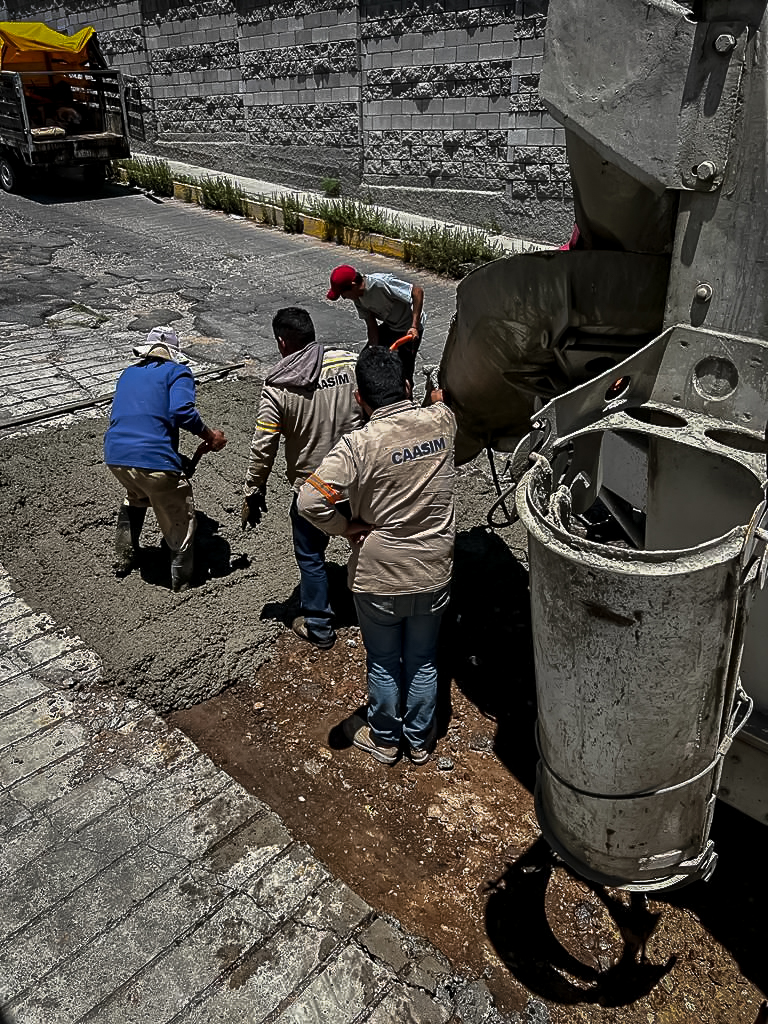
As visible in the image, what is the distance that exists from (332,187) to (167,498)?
35.3 ft

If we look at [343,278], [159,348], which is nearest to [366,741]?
[159,348]

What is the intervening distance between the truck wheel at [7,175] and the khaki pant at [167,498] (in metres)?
12.0

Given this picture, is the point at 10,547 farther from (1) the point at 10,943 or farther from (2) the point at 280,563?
(1) the point at 10,943

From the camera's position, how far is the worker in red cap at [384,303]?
513 cm

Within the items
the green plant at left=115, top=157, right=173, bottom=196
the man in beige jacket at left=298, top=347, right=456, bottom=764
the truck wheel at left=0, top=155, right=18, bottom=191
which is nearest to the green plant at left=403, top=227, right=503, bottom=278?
the green plant at left=115, top=157, right=173, bottom=196

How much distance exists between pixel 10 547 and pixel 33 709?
1486 mm

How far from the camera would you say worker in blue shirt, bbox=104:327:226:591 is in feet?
13.6

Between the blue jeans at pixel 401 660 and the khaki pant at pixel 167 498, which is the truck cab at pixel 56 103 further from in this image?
the blue jeans at pixel 401 660

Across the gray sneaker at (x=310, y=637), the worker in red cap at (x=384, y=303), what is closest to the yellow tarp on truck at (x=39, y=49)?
the worker in red cap at (x=384, y=303)

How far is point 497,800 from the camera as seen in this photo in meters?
3.23

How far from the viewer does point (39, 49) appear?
1267 cm

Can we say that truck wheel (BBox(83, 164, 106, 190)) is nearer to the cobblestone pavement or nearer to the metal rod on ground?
the metal rod on ground

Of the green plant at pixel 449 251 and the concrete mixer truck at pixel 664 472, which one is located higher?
the concrete mixer truck at pixel 664 472

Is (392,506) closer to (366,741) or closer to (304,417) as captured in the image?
(304,417)
